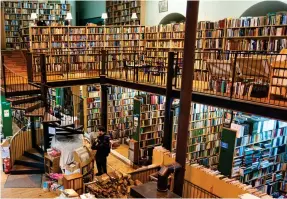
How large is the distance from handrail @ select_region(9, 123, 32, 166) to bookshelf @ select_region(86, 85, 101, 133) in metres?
2.13

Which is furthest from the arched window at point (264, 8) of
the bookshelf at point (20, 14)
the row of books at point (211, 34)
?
the bookshelf at point (20, 14)

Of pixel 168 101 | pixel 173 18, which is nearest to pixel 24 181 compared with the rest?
pixel 168 101

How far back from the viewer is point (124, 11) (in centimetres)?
1262

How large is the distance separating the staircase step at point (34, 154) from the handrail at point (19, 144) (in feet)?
0.67

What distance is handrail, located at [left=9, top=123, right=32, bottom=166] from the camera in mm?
8324

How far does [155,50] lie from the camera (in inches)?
418

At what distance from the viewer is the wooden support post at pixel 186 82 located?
11.3 ft

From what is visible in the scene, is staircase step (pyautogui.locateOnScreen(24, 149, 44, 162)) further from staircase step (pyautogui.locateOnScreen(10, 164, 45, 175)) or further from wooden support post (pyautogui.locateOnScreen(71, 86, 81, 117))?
wooden support post (pyautogui.locateOnScreen(71, 86, 81, 117))

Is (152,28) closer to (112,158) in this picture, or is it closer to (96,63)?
(96,63)

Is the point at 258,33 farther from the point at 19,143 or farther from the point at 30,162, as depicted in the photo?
the point at 19,143

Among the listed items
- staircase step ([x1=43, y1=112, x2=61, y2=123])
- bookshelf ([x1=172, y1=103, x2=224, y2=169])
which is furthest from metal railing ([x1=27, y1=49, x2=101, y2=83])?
bookshelf ([x1=172, y1=103, x2=224, y2=169])

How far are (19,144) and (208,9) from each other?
7580mm

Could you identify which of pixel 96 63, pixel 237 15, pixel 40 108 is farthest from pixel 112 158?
pixel 237 15

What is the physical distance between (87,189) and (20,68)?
6.73m
